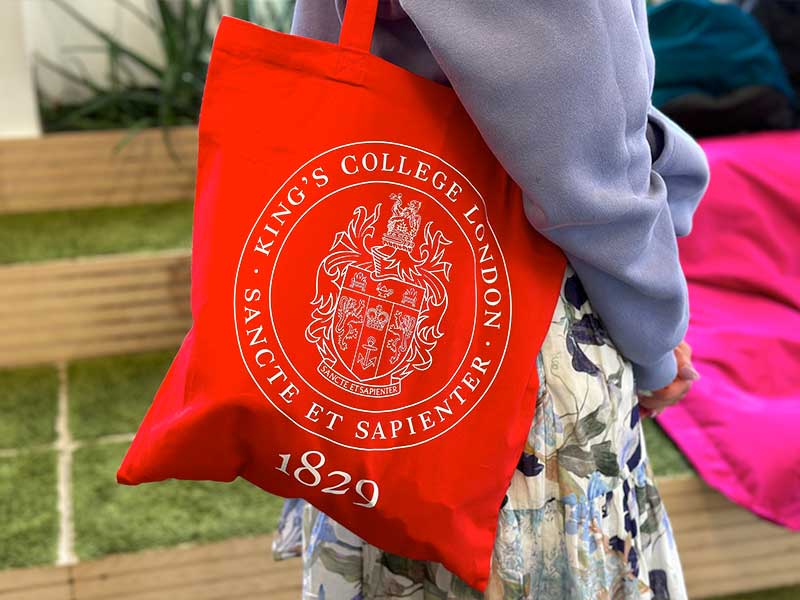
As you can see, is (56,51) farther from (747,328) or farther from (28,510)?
(747,328)

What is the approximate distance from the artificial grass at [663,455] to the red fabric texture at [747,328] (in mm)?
21

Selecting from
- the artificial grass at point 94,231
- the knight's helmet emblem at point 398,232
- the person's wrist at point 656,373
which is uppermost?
the knight's helmet emblem at point 398,232

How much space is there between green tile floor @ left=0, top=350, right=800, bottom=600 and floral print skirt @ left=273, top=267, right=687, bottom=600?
619 millimetres

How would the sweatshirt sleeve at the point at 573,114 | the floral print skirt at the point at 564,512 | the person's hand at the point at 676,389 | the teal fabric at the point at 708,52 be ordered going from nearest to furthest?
the sweatshirt sleeve at the point at 573,114
the floral print skirt at the point at 564,512
the person's hand at the point at 676,389
the teal fabric at the point at 708,52

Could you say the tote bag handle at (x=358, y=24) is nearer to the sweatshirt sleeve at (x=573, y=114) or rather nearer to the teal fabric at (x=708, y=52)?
the sweatshirt sleeve at (x=573, y=114)

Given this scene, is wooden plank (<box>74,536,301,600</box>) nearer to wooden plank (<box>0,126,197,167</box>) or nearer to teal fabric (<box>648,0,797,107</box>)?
wooden plank (<box>0,126,197,167</box>)

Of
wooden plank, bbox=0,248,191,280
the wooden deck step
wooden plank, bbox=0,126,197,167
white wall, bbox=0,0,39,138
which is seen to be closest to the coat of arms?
the wooden deck step

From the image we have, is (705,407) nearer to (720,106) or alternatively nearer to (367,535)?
(720,106)

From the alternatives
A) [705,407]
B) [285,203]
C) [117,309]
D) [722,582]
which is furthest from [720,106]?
[285,203]

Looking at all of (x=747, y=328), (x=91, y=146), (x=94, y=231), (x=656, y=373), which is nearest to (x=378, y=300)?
(x=656, y=373)

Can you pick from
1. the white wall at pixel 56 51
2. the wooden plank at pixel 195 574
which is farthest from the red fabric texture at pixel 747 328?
the white wall at pixel 56 51

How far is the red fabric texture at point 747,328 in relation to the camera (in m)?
1.44

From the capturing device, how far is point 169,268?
6.02ft

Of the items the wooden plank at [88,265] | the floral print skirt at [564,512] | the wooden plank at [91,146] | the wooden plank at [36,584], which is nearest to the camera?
the floral print skirt at [564,512]
